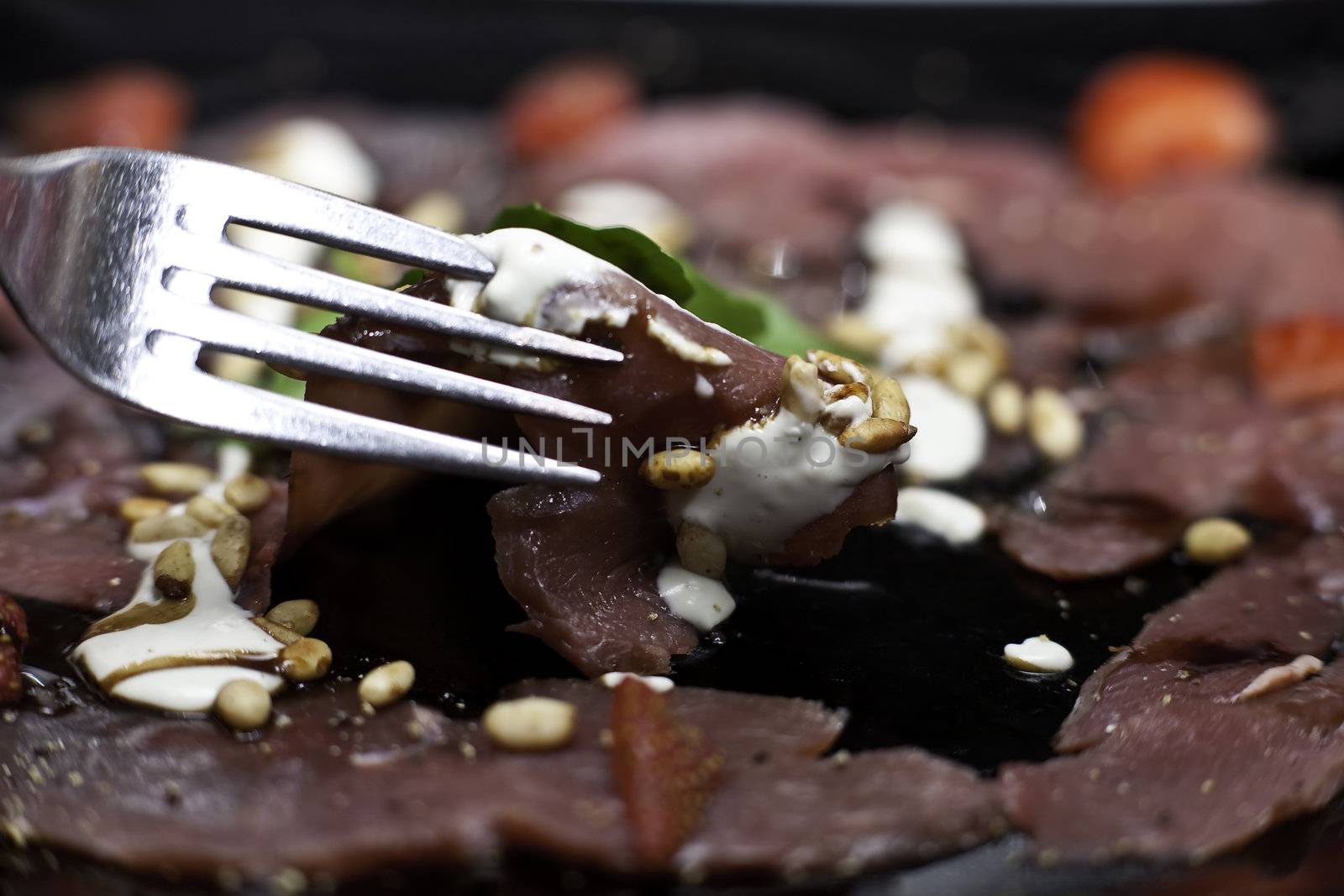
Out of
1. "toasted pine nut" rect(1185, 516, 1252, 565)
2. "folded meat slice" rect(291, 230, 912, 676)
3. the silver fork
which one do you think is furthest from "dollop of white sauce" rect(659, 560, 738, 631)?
"toasted pine nut" rect(1185, 516, 1252, 565)

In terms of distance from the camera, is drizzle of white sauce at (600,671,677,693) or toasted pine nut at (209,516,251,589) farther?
toasted pine nut at (209,516,251,589)

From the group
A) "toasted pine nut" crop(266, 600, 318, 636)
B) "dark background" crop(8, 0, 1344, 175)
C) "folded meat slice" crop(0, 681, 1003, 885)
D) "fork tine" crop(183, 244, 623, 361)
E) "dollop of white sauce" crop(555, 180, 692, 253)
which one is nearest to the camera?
"folded meat slice" crop(0, 681, 1003, 885)

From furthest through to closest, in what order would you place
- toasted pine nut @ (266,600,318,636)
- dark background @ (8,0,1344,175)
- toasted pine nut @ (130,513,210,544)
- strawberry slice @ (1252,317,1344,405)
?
dark background @ (8,0,1344,175), strawberry slice @ (1252,317,1344,405), toasted pine nut @ (130,513,210,544), toasted pine nut @ (266,600,318,636)

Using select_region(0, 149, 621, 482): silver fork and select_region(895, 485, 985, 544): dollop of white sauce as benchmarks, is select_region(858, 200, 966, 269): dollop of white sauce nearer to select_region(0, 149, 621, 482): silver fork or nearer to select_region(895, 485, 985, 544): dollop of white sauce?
select_region(895, 485, 985, 544): dollop of white sauce

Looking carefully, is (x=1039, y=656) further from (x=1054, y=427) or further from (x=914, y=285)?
(x=914, y=285)

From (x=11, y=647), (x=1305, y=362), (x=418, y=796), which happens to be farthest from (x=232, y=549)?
(x=1305, y=362)

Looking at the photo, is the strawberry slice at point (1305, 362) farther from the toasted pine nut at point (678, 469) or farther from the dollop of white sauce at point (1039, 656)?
the toasted pine nut at point (678, 469)
